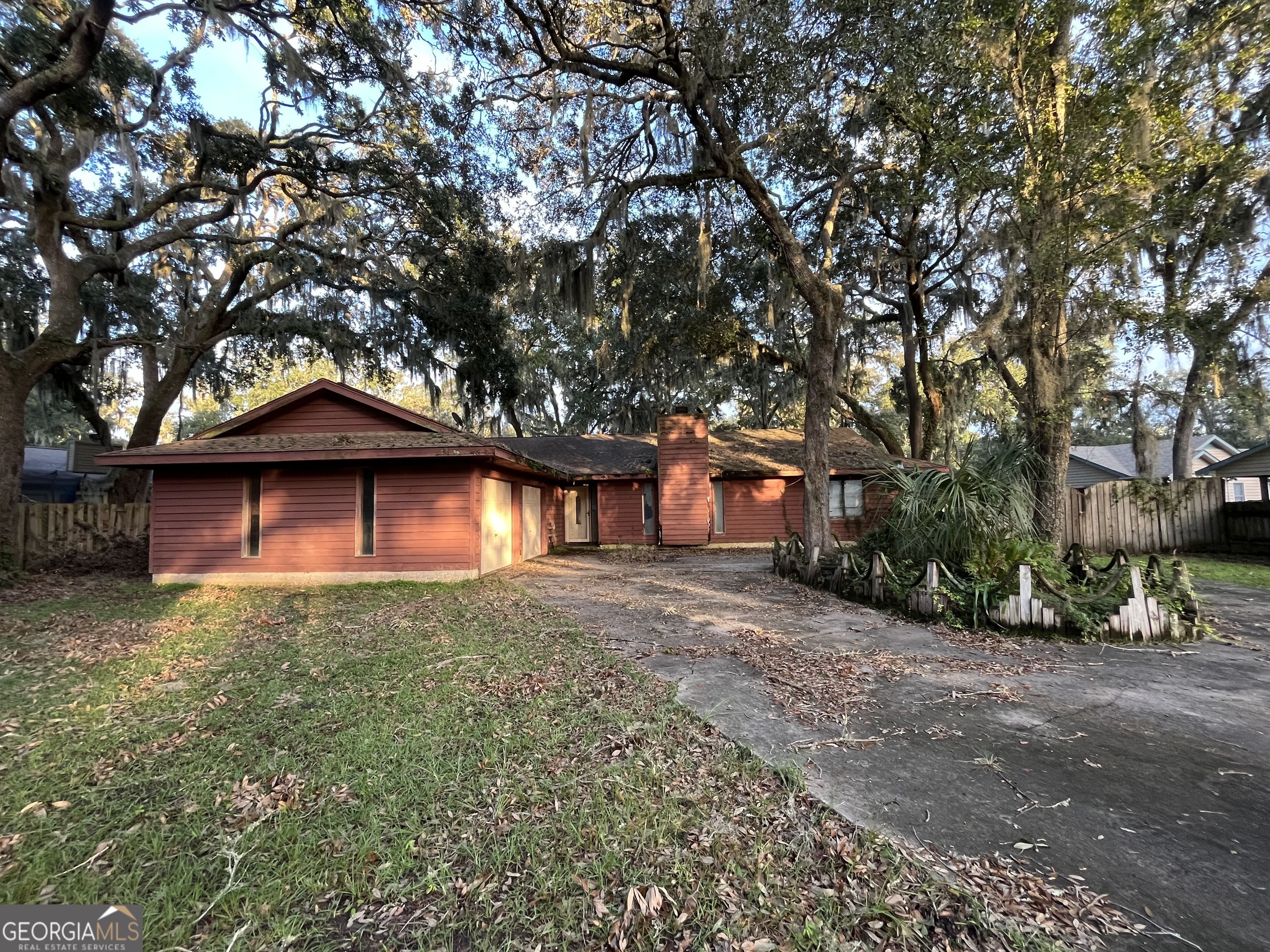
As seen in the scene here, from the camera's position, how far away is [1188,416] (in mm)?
15094

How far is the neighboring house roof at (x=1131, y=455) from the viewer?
25.9m

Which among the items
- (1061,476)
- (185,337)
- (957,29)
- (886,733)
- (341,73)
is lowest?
(886,733)

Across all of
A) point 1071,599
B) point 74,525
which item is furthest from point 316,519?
point 1071,599

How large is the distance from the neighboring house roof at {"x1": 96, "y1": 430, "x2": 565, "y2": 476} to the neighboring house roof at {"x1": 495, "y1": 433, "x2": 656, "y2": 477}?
269 inches

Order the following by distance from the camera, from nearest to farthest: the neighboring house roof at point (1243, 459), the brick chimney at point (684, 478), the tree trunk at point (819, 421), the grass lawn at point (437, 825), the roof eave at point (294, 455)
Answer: the grass lawn at point (437, 825)
the roof eave at point (294, 455)
the tree trunk at point (819, 421)
the neighboring house roof at point (1243, 459)
the brick chimney at point (684, 478)

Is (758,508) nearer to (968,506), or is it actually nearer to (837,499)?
(837,499)

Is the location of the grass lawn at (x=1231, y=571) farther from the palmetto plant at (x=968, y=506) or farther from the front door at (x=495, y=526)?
the front door at (x=495, y=526)

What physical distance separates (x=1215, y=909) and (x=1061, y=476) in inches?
271

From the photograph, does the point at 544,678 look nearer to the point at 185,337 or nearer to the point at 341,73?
the point at 341,73

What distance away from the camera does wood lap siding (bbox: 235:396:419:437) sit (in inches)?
445

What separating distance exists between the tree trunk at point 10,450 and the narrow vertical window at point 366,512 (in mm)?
6015

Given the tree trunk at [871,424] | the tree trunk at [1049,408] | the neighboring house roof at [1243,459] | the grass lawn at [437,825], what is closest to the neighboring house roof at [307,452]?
the grass lawn at [437,825]

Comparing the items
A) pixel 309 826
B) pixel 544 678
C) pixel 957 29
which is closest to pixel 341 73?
pixel 957 29

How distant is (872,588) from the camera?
7.46 meters
